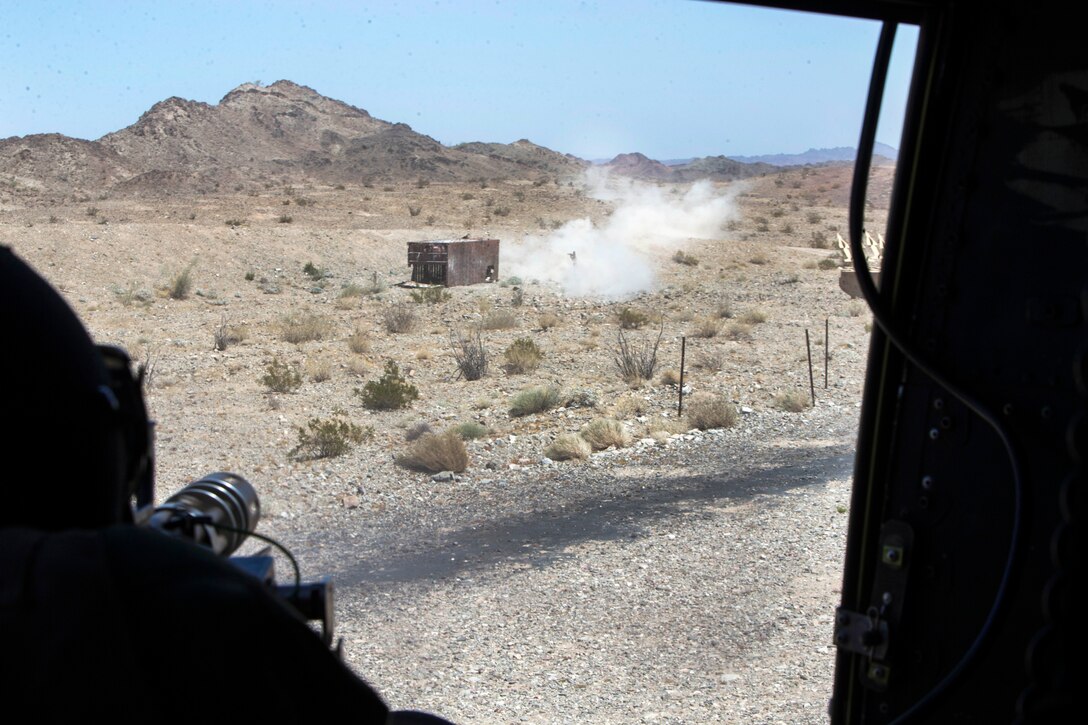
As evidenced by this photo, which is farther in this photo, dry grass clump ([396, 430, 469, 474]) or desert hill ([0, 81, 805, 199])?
desert hill ([0, 81, 805, 199])

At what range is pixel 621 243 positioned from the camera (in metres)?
39.8

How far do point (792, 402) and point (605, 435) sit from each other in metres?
3.70

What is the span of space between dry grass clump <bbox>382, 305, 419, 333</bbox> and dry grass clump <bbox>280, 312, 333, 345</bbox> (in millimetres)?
1135

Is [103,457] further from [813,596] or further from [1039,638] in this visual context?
[813,596]

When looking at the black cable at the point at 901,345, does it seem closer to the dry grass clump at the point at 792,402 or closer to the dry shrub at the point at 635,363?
the dry grass clump at the point at 792,402

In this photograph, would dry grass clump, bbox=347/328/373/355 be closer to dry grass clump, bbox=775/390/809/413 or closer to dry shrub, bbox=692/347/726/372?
dry shrub, bbox=692/347/726/372

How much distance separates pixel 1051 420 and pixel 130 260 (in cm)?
3124

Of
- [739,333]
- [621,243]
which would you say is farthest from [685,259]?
[739,333]

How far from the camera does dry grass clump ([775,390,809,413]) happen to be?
14.8 metres

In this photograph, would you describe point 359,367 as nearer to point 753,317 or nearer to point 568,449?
point 568,449

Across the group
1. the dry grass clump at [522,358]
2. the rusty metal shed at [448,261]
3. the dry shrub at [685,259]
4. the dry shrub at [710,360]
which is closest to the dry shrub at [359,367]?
the dry grass clump at [522,358]

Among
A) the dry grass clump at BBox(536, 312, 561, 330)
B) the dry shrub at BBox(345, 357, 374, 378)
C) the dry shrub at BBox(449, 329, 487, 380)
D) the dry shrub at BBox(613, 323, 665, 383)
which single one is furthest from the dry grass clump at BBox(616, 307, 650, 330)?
the dry shrub at BBox(345, 357, 374, 378)

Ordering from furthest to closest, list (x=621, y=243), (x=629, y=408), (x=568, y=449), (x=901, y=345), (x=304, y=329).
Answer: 1. (x=621, y=243)
2. (x=304, y=329)
3. (x=629, y=408)
4. (x=568, y=449)
5. (x=901, y=345)

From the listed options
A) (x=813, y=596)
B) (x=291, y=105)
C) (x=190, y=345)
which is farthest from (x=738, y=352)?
(x=291, y=105)
